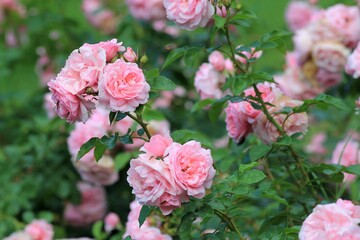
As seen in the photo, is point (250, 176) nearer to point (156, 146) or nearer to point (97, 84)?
point (156, 146)

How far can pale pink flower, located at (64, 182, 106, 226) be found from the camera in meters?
3.15

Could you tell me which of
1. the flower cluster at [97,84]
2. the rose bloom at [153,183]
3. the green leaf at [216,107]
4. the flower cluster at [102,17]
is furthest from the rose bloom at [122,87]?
the flower cluster at [102,17]

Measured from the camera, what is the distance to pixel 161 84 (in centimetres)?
165

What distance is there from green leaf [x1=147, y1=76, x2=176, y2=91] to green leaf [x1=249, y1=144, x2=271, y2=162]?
1.13ft

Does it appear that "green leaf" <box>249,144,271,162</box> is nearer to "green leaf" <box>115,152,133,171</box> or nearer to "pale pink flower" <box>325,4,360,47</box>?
"green leaf" <box>115,152,133,171</box>

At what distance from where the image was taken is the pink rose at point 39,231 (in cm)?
247

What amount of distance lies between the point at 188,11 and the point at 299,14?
6.88 ft

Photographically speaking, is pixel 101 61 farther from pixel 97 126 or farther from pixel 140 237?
pixel 97 126

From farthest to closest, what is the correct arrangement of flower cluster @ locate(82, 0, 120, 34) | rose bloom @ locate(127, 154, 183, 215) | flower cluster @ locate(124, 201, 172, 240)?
flower cluster @ locate(82, 0, 120, 34) < flower cluster @ locate(124, 201, 172, 240) < rose bloom @ locate(127, 154, 183, 215)

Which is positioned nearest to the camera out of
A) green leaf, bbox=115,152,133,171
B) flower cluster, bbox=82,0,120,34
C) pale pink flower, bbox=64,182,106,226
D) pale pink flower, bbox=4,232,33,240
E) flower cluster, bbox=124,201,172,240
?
flower cluster, bbox=124,201,172,240

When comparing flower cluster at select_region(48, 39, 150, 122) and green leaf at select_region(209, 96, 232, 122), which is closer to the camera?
flower cluster at select_region(48, 39, 150, 122)

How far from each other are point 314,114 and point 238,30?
21.3 inches

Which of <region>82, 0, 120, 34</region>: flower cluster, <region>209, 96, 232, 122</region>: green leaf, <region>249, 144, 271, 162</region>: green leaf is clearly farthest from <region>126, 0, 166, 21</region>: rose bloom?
<region>249, 144, 271, 162</region>: green leaf

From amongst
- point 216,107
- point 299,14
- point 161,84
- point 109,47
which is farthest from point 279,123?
point 299,14
